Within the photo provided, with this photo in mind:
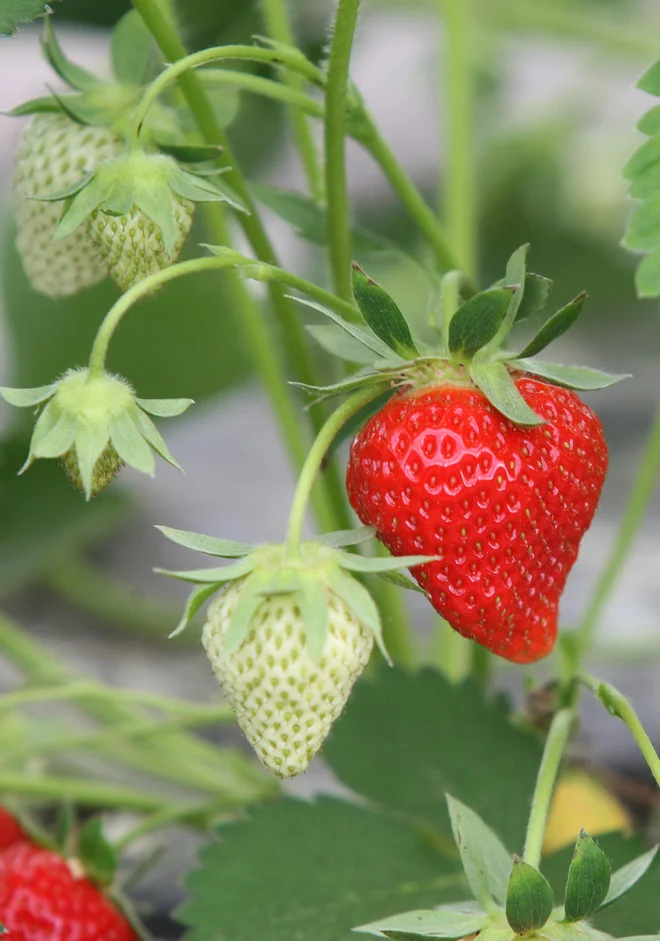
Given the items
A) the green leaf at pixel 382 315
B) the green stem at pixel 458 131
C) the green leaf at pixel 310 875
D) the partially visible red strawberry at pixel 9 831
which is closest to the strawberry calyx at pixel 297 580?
the green leaf at pixel 382 315

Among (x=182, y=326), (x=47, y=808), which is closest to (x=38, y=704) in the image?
(x=47, y=808)

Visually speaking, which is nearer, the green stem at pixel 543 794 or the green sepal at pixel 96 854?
the green stem at pixel 543 794

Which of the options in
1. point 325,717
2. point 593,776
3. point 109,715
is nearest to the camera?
point 325,717

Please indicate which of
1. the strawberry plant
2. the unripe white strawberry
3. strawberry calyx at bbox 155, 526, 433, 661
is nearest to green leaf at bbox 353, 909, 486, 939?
the strawberry plant

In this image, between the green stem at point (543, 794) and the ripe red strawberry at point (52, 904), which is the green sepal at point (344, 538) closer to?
the green stem at point (543, 794)

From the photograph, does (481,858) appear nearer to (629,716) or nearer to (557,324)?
(629,716)

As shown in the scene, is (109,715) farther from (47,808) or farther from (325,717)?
(325,717)

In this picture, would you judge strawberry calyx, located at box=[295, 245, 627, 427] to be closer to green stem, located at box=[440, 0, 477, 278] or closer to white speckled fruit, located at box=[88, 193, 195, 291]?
white speckled fruit, located at box=[88, 193, 195, 291]

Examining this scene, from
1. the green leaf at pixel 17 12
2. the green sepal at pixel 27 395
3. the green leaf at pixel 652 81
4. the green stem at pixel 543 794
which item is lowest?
the green stem at pixel 543 794
